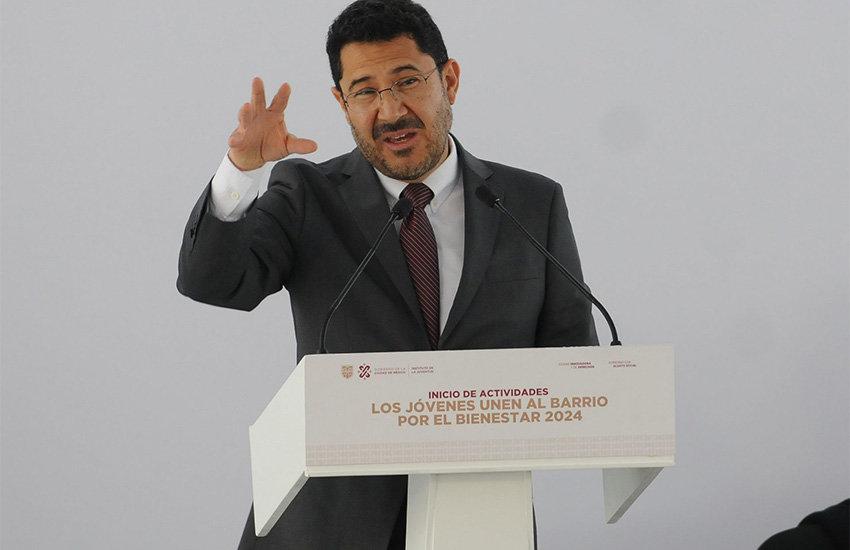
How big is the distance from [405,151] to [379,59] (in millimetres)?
188

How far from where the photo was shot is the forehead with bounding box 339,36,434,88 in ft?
7.55

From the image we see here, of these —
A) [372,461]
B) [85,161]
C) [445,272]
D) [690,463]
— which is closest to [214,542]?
[85,161]

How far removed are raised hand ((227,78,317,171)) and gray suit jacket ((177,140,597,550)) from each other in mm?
102

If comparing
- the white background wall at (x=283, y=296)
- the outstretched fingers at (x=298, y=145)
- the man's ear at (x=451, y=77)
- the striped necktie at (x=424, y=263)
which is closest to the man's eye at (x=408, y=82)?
the man's ear at (x=451, y=77)

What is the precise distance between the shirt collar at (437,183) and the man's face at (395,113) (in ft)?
0.05

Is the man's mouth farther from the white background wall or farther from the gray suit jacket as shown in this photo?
the white background wall

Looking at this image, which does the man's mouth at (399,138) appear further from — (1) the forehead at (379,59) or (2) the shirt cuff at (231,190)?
(2) the shirt cuff at (231,190)

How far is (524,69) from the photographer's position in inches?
146

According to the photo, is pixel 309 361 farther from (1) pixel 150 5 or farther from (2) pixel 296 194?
(1) pixel 150 5

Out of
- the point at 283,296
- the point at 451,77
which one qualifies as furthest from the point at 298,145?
the point at 283,296

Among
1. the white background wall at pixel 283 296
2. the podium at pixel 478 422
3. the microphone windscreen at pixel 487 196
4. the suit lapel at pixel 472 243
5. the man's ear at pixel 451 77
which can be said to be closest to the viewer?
the podium at pixel 478 422

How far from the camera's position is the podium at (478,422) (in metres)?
1.58

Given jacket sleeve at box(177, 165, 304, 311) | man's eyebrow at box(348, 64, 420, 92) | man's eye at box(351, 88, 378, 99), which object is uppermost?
man's eyebrow at box(348, 64, 420, 92)

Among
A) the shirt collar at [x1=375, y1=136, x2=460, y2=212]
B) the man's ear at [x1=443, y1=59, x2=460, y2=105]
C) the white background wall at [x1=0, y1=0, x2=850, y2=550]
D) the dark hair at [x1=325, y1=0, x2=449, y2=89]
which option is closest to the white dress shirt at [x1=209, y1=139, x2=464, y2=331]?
the shirt collar at [x1=375, y1=136, x2=460, y2=212]
